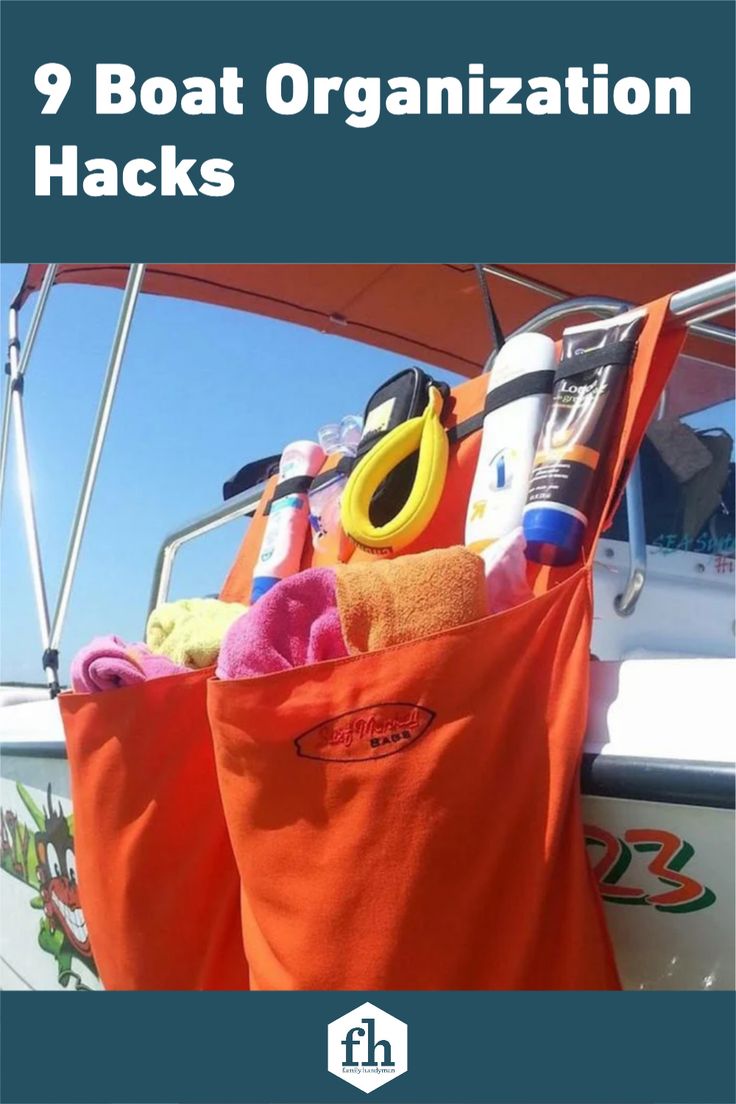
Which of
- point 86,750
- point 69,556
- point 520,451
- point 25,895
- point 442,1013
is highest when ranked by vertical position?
point 520,451

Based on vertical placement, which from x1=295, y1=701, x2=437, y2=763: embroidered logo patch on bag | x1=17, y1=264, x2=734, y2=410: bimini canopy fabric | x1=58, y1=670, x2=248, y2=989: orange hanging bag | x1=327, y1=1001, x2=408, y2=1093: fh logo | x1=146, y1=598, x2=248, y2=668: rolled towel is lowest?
x1=327, y1=1001, x2=408, y2=1093: fh logo

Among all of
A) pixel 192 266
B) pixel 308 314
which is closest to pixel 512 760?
A: pixel 192 266

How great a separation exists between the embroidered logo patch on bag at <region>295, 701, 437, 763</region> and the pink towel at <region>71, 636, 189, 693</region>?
0.90 ft

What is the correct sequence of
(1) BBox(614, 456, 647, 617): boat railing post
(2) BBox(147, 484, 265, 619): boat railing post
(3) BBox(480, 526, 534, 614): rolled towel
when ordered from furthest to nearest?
1. (2) BBox(147, 484, 265, 619): boat railing post
2. (1) BBox(614, 456, 647, 617): boat railing post
3. (3) BBox(480, 526, 534, 614): rolled towel

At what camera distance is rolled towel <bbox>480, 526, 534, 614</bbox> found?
89cm

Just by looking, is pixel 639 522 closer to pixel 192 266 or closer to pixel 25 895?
pixel 25 895

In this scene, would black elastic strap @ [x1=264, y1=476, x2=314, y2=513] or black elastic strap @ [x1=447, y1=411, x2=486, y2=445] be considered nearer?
black elastic strap @ [x1=447, y1=411, x2=486, y2=445]

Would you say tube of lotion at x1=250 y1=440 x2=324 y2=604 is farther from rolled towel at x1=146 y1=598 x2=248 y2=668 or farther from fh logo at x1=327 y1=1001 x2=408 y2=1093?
fh logo at x1=327 y1=1001 x2=408 y2=1093

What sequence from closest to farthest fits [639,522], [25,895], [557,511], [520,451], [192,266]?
[557,511]
[520,451]
[639,522]
[25,895]
[192,266]

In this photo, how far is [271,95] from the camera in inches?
52.3

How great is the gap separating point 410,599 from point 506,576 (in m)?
0.15

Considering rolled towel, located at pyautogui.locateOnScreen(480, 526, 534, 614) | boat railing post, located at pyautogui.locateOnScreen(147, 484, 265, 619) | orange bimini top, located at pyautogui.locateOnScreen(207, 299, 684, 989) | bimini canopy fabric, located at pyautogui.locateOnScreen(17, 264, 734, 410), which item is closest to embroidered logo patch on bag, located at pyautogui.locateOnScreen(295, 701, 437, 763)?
orange bimini top, located at pyautogui.locateOnScreen(207, 299, 684, 989)

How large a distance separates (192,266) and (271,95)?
92 cm

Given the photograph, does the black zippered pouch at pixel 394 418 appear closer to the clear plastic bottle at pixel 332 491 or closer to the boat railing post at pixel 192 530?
the clear plastic bottle at pixel 332 491
